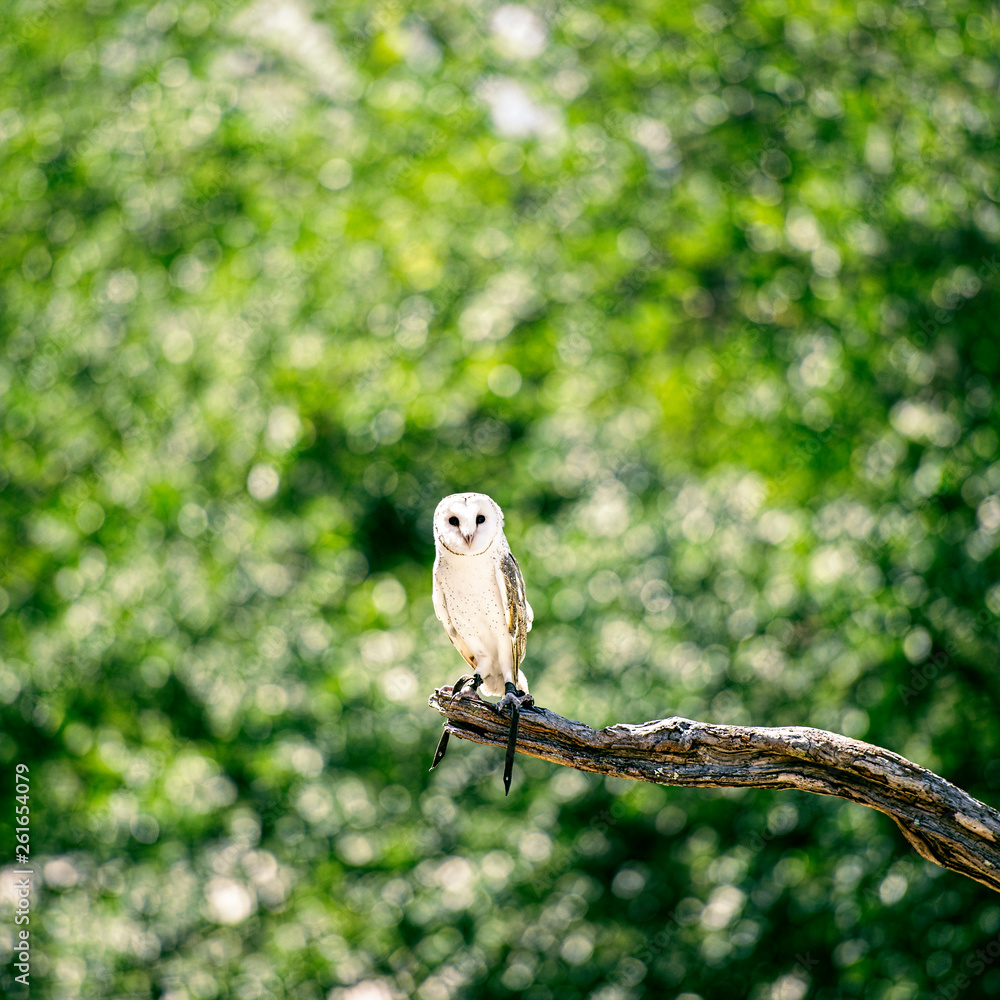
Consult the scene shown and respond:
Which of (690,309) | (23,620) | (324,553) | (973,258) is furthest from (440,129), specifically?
(23,620)

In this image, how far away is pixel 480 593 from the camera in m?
2.09

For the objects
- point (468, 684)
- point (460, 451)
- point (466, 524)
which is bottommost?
point (460, 451)

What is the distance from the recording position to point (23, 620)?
15.5 ft

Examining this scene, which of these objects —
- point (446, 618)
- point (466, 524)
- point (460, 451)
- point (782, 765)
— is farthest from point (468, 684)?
point (460, 451)

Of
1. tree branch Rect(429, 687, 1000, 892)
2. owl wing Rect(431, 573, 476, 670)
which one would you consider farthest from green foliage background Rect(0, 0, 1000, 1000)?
owl wing Rect(431, 573, 476, 670)

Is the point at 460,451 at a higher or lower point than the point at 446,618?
lower

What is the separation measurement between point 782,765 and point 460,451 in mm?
3307

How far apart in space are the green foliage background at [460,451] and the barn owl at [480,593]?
207 centimetres

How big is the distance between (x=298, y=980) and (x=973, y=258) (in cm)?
436

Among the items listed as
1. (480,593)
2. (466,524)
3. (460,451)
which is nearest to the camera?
(466,524)

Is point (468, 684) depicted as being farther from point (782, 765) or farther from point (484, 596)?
point (782, 765)

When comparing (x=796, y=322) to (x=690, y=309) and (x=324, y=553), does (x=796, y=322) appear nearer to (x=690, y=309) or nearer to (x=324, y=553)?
(x=690, y=309)

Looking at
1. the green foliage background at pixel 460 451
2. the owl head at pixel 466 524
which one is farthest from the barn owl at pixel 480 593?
the green foliage background at pixel 460 451

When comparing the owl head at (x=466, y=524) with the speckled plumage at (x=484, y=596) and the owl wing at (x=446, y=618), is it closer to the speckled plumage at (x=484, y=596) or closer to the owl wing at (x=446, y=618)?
the speckled plumage at (x=484, y=596)
